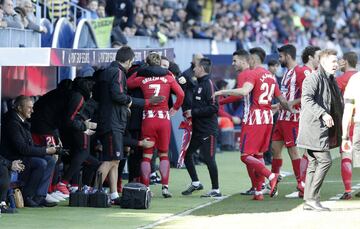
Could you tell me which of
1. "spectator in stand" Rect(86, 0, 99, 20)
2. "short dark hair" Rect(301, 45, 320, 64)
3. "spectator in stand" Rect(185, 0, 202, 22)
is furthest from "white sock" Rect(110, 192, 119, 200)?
"spectator in stand" Rect(185, 0, 202, 22)

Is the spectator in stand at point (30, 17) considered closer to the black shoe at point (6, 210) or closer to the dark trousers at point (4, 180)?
the black shoe at point (6, 210)

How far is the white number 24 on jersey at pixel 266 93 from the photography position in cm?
1762

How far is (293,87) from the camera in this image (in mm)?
18062

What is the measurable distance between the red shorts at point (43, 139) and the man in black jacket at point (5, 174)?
58.1 inches

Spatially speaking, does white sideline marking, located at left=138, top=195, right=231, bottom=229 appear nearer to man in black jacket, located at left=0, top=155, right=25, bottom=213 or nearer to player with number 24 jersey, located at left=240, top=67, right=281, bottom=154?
player with number 24 jersey, located at left=240, top=67, right=281, bottom=154

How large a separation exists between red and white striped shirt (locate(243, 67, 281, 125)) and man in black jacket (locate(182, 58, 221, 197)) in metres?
0.85

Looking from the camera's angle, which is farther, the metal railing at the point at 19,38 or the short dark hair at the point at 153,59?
the metal railing at the point at 19,38

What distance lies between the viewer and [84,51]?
57.0 ft

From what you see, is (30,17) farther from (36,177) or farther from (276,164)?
(276,164)

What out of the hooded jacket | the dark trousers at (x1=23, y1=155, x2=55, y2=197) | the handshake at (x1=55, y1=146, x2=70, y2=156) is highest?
the hooded jacket

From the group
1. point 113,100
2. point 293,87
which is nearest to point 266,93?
point 293,87

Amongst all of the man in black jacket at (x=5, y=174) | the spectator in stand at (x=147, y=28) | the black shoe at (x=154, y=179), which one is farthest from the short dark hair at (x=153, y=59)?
the spectator in stand at (x=147, y=28)

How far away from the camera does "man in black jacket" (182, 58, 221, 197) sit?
1831cm

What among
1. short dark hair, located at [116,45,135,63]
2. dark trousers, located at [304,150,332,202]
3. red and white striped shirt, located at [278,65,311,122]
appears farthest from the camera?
red and white striped shirt, located at [278,65,311,122]
